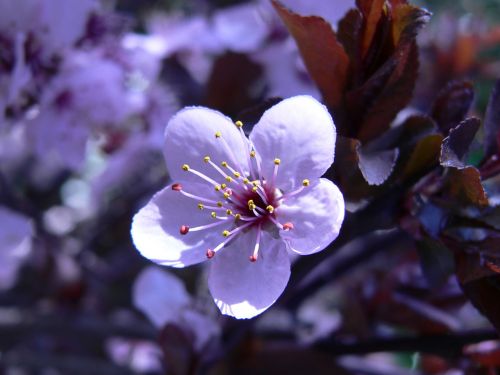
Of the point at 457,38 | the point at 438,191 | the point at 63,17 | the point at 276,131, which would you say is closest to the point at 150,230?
the point at 276,131

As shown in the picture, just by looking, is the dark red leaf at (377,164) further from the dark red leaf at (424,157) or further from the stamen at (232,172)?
the stamen at (232,172)

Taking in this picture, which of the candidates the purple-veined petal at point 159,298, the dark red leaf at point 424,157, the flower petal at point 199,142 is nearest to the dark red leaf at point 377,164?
the dark red leaf at point 424,157

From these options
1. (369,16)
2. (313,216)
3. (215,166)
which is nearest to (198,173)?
(215,166)

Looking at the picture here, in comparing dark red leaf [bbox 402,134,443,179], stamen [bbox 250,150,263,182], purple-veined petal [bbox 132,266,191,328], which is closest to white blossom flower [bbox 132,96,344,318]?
stamen [bbox 250,150,263,182]

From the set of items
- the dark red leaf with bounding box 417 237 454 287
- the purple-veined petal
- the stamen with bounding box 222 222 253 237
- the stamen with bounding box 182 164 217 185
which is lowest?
the purple-veined petal

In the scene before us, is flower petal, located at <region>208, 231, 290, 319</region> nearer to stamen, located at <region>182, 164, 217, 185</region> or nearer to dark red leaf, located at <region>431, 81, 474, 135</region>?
stamen, located at <region>182, 164, 217, 185</region>

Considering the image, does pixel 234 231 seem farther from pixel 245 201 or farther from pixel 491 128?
pixel 491 128
